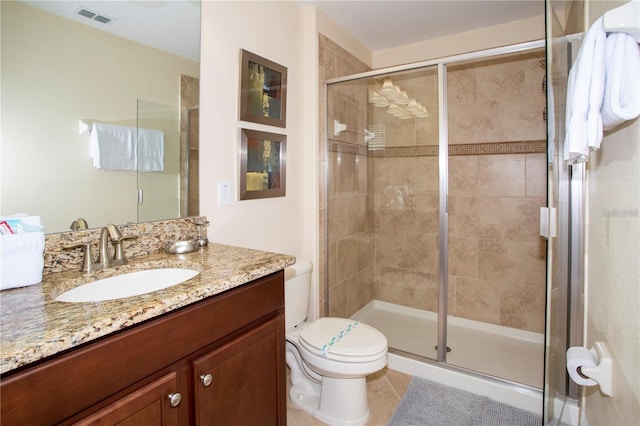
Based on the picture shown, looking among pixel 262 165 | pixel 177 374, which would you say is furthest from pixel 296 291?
pixel 177 374

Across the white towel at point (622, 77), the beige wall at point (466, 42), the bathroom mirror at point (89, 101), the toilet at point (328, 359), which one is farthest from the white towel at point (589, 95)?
the beige wall at point (466, 42)

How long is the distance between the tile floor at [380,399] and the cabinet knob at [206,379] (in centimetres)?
102

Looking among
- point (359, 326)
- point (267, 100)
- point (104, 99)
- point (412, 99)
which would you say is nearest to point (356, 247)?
point (359, 326)

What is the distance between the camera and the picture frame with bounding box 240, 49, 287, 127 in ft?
6.02

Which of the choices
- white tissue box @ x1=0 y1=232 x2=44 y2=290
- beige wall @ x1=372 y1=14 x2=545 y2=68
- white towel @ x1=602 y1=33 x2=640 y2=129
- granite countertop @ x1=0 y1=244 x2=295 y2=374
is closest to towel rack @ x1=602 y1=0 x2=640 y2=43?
white towel @ x1=602 y1=33 x2=640 y2=129

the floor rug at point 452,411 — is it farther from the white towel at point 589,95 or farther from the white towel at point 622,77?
the white towel at point 622,77

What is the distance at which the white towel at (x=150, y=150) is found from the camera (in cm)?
139

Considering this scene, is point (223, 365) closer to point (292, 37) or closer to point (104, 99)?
point (104, 99)

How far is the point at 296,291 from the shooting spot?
1.92 m

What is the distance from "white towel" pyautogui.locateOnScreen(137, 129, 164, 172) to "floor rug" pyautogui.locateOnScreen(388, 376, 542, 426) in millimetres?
1719

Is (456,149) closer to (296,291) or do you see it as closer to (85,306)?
(296,291)

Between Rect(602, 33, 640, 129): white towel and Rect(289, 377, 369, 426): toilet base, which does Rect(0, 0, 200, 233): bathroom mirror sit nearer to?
Rect(289, 377, 369, 426): toilet base

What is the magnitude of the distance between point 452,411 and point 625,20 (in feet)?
6.12

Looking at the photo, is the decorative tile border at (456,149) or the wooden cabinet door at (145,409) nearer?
the wooden cabinet door at (145,409)
